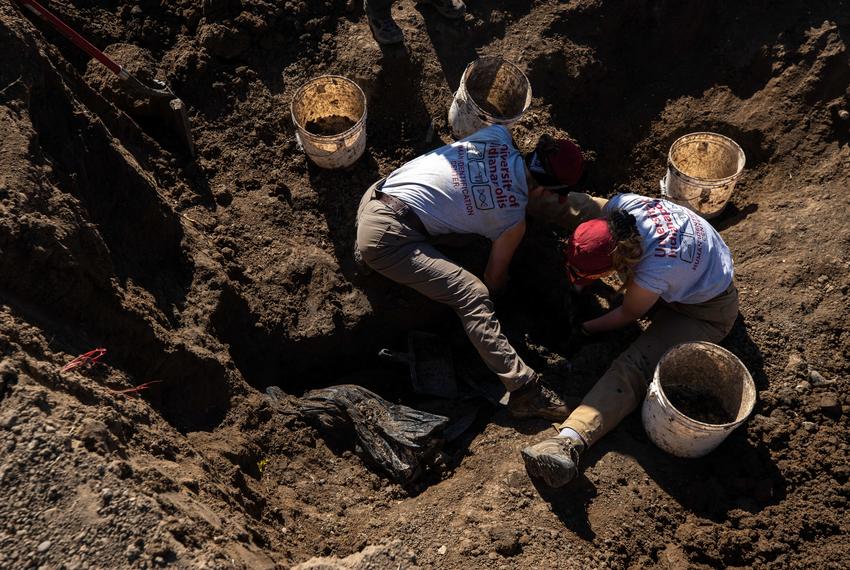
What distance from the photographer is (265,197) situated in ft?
14.8

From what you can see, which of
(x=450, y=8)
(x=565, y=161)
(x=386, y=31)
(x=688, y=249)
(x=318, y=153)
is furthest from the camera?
(x=450, y=8)

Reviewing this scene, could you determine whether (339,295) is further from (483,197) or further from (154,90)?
(154,90)

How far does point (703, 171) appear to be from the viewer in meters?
4.90

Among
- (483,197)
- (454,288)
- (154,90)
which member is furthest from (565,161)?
(154,90)

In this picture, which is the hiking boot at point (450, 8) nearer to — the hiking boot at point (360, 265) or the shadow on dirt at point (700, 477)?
the hiking boot at point (360, 265)

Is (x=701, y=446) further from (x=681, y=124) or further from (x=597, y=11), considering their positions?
(x=597, y=11)

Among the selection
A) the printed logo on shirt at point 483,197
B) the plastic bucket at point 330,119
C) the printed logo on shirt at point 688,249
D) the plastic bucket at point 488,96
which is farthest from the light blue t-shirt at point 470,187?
the printed logo on shirt at point 688,249

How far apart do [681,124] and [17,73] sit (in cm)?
418

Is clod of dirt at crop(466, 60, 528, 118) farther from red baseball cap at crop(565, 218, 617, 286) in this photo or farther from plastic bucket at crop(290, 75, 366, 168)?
red baseball cap at crop(565, 218, 617, 286)

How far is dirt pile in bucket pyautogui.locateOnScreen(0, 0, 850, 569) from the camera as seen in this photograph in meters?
2.96

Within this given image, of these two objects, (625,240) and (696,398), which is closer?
(625,240)

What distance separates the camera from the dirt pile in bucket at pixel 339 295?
2.96 m

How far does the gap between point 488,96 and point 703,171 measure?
1.57 meters

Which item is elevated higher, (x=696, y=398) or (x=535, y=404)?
(x=535, y=404)
